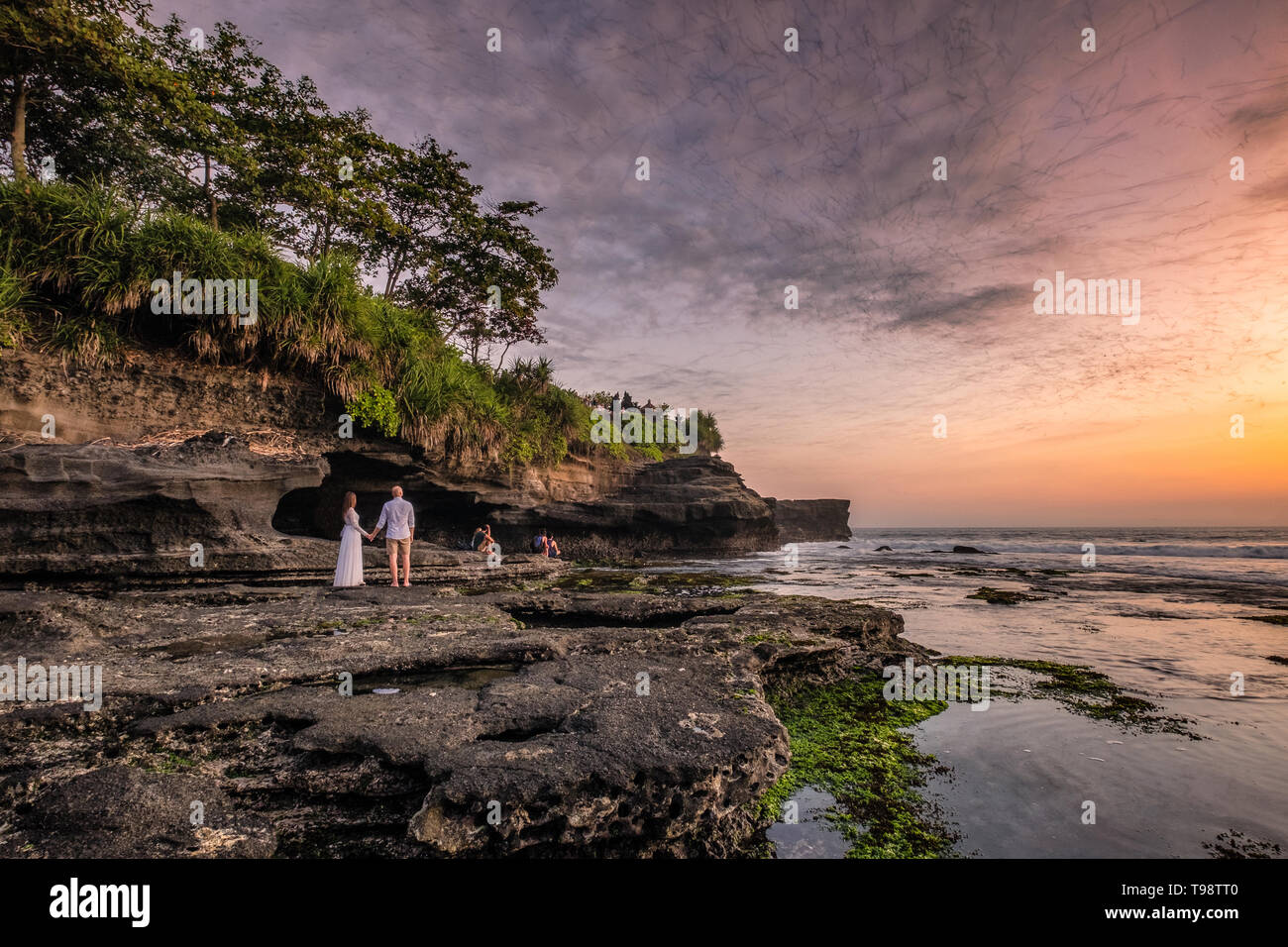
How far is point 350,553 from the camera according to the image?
9602mm

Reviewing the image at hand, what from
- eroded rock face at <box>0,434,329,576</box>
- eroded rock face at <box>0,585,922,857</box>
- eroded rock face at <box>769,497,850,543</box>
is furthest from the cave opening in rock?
eroded rock face at <box>769,497,850,543</box>

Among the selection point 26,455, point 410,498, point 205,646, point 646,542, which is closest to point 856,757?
point 205,646

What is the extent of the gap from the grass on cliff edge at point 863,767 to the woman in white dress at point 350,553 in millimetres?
7750

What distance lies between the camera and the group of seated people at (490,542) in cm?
1652

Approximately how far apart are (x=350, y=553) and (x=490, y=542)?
7.14 meters

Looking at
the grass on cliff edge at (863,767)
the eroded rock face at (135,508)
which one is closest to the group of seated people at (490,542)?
the eroded rock face at (135,508)

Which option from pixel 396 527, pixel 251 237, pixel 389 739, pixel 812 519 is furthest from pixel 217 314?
pixel 812 519

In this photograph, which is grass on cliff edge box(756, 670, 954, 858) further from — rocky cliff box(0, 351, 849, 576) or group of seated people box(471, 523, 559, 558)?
group of seated people box(471, 523, 559, 558)

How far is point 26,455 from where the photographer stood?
305 inches

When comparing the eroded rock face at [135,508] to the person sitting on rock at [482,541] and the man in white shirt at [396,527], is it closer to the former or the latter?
the man in white shirt at [396,527]

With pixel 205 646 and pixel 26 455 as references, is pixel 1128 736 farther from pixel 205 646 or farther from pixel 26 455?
pixel 26 455

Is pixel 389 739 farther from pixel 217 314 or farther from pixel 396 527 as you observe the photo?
pixel 217 314
